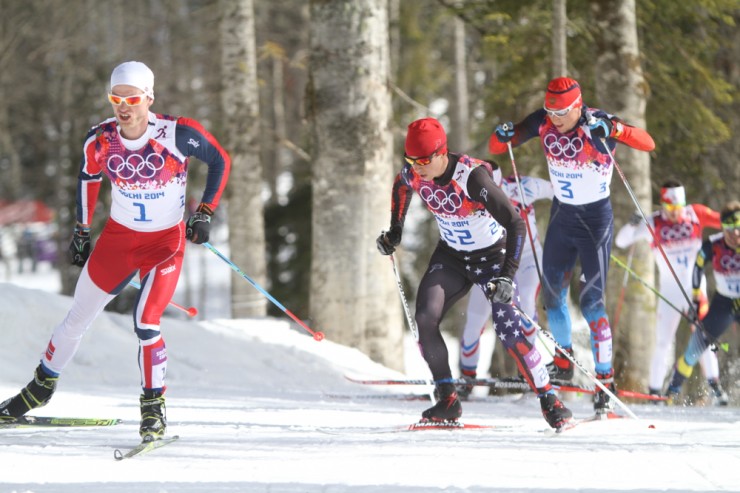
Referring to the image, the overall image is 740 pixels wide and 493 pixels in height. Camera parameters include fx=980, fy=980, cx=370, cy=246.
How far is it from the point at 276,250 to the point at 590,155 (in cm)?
1253

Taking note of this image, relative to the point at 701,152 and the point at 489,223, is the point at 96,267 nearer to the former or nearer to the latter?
the point at 489,223

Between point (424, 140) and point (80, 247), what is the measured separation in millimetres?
2058

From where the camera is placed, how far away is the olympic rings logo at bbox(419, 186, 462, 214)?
589 centimetres

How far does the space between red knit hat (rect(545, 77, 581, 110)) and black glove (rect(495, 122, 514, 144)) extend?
389mm

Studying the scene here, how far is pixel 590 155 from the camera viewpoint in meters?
7.05

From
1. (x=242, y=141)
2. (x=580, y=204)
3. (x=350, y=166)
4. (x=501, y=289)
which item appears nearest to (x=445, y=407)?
(x=501, y=289)

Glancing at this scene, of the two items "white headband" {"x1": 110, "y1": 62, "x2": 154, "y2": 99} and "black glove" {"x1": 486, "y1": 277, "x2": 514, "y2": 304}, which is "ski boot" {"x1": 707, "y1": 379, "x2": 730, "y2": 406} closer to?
"black glove" {"x1": 486, "y1": 277, "x2": 514, "y2": 304}

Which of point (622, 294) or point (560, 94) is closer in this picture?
point (560, 94)

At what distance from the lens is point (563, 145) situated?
709 centimetres

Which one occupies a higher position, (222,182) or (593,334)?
(222,182)

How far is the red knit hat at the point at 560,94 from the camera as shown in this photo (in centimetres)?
667

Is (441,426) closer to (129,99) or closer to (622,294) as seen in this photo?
(129,99)

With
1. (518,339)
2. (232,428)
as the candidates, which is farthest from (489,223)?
(232,428)

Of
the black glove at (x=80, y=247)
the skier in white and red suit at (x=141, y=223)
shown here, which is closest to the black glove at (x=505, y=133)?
the skier in white and red suit at (x=141, y=223)
